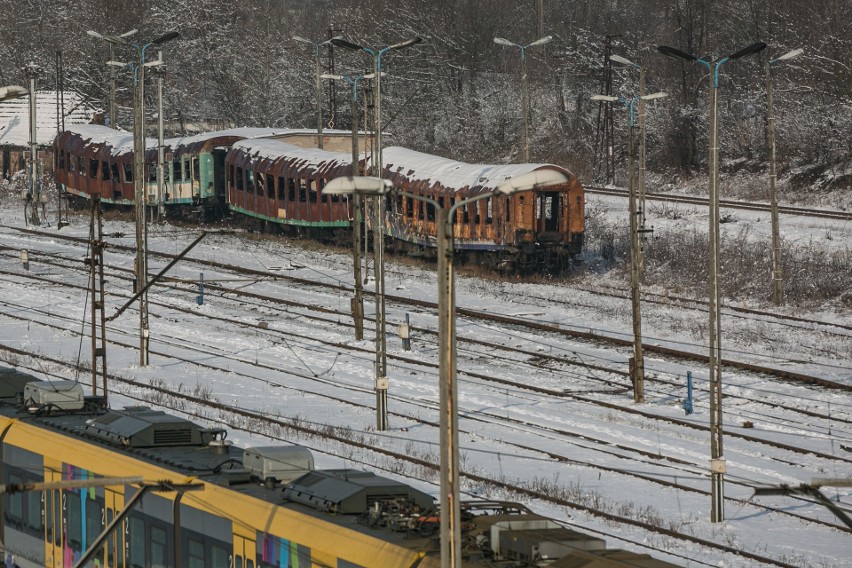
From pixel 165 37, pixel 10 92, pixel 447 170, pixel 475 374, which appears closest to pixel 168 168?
pixel 447 170

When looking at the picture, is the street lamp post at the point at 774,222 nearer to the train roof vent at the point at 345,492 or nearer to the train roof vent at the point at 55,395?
the train roof vent at the point at 55,395

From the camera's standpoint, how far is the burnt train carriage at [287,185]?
5253 cm

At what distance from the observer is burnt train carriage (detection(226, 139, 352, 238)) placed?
52531mm

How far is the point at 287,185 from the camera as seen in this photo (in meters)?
55.1

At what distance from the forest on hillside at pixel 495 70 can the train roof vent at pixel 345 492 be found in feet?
137

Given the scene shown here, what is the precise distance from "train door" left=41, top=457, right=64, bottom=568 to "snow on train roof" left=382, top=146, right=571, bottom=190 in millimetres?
27454

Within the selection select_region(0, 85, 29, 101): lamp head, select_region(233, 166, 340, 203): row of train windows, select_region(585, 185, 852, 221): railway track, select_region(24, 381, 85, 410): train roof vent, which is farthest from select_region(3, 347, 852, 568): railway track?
select_region(585, 185, 852, 221): railway track

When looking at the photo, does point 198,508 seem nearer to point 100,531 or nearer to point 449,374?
point 100,531

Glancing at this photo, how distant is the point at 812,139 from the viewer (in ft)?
206

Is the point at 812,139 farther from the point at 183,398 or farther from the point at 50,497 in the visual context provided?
the point at 50,497

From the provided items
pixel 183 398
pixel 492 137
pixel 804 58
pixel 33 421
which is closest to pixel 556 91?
pixel 492 137

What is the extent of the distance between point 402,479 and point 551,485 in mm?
2525

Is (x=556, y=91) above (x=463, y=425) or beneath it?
above

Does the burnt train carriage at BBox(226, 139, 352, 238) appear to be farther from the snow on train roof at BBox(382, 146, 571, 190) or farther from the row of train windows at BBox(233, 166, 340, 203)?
the snow on train roof at BBox(382, 146, 571, 190)
